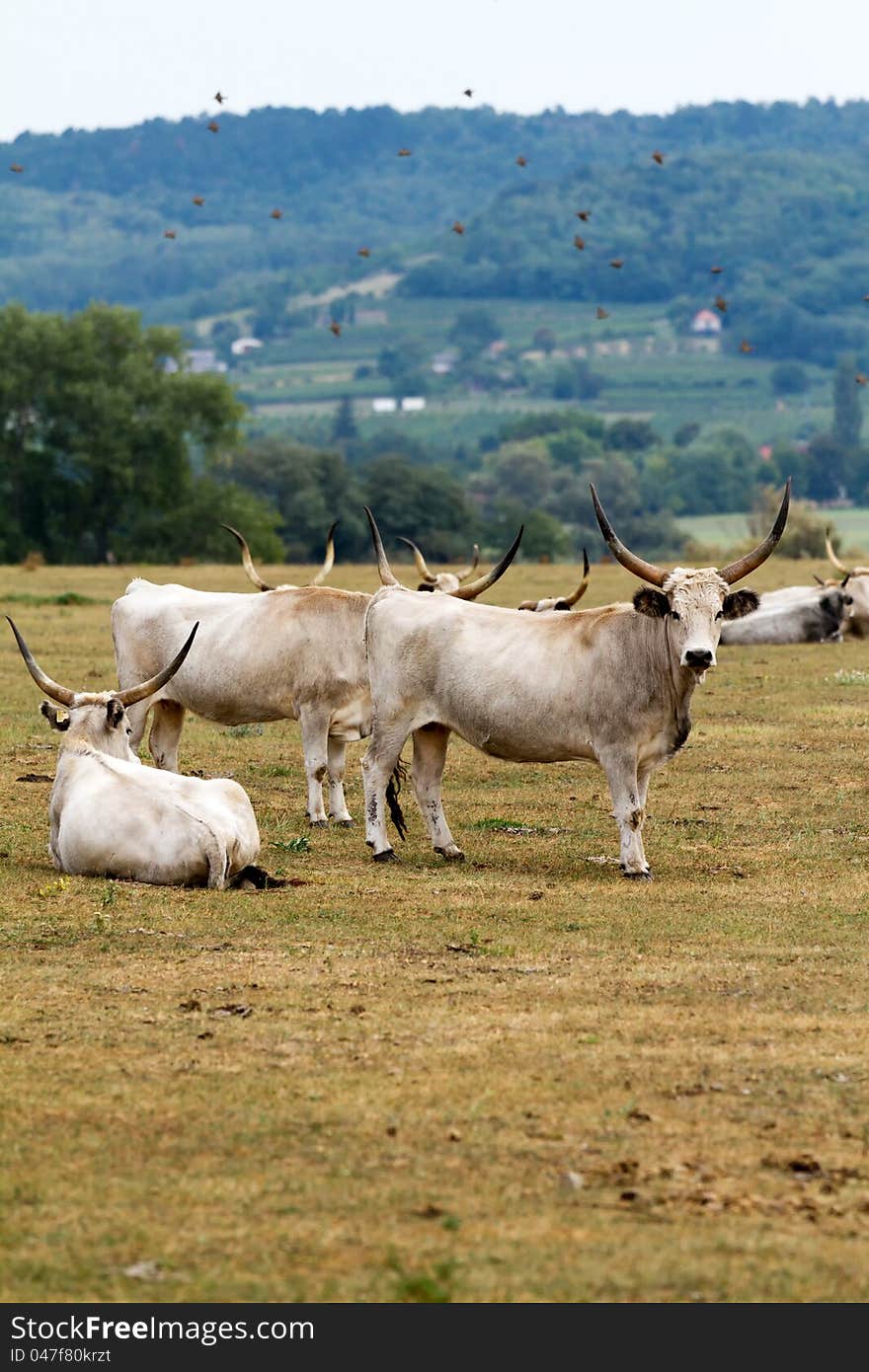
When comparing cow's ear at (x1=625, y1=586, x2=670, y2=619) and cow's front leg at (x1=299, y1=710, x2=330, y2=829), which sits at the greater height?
cow's ear at (x1=625, y1=586, x2=670, y2=619)

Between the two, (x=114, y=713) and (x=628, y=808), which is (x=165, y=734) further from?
(x=628, y=808)

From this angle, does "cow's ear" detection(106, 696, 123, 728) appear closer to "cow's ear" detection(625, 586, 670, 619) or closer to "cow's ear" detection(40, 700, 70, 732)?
"cow's ear" detection(40, 700, 70, 732)

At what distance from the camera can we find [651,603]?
504 inches

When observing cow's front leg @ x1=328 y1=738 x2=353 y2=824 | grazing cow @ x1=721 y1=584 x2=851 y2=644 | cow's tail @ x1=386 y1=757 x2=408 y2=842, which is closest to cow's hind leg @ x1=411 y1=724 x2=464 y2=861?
cow's tail @ x1=386 y1=757 x2=408 y2=842

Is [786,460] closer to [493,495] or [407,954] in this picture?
[493,495]

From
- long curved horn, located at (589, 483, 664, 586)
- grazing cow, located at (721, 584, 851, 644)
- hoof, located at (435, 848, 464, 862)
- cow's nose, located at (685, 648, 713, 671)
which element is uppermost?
long curved horn, located at (589, 483, 664, 586)

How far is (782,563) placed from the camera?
148 ft

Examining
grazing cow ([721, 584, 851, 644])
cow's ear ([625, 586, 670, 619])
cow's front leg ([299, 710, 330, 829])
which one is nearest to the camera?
cow's ear ([625, 586, 670, 619])

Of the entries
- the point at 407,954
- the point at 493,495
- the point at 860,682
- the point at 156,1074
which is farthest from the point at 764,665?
the point at 493,495

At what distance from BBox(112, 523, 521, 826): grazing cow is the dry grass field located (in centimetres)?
66

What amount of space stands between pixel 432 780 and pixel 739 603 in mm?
2271

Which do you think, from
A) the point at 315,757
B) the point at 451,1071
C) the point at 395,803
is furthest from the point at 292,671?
the point at 451,1071

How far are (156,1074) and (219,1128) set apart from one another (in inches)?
29.3

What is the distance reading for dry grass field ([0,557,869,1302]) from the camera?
6.30 metres
